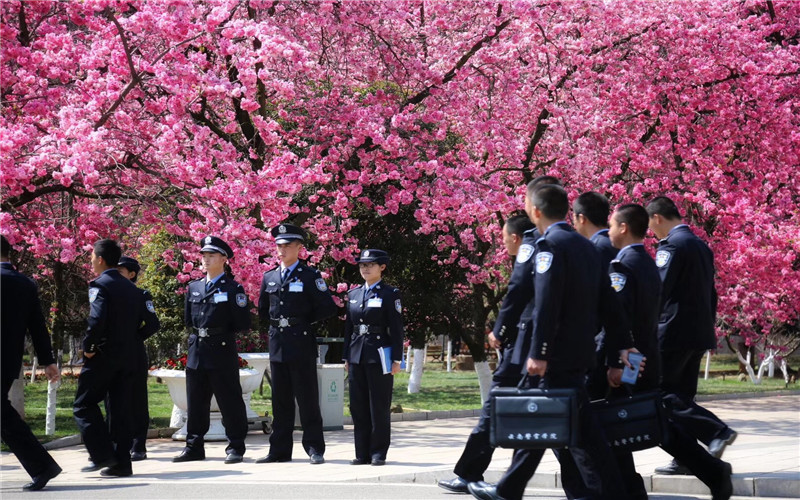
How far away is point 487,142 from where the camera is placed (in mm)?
18891

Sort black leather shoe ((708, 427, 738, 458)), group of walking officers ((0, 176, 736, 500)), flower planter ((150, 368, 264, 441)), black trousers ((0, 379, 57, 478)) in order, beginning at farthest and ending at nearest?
flower planter ((150, 368, 264, 441)) → black trousers ((0, 379, 57, 478)) → black leather shoe ((708, 427, 738, 458)) → group of walking officers ((0, 176, 736, 500))

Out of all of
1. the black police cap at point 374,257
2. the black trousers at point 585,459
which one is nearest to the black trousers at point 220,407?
the black police cap at point 374,257

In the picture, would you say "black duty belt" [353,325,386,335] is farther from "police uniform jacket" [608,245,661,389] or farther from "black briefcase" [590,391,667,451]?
"black briefcase" [590,391,667,451]

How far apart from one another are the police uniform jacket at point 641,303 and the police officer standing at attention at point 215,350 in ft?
14.4

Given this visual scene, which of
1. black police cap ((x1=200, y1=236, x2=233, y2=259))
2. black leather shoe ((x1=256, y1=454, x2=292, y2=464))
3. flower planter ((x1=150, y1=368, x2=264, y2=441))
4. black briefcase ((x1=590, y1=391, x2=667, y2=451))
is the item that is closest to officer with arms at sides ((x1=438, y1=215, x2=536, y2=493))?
black briefcase ((x1=590, y1=391, x2=667, y2=451))

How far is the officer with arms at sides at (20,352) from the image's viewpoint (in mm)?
8688

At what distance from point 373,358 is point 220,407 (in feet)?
5.37

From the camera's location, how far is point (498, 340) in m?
7.85

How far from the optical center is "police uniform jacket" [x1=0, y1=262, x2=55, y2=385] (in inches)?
349

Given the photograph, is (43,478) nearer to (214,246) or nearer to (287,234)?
(214,246)

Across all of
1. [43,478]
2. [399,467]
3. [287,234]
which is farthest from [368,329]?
[43,478]

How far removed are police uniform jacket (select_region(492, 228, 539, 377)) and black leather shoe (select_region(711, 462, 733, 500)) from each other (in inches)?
61.0

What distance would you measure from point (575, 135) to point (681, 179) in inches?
100.0

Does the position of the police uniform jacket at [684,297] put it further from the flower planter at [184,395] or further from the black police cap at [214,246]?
the flower planter at [184,395]
